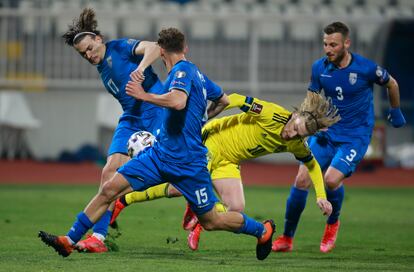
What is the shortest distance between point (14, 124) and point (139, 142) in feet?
44.3

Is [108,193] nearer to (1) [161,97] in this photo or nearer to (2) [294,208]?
(1) [161,97]

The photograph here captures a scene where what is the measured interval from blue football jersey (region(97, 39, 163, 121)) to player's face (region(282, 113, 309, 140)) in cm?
129

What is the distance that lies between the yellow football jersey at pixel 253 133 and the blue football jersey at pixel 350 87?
44.9 inches

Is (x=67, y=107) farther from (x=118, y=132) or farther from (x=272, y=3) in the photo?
(x=118, y=132)

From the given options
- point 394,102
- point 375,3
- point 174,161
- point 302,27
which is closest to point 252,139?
point 174,161

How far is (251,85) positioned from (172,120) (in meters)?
14.9

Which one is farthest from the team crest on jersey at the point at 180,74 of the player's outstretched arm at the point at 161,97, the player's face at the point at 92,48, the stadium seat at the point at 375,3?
the stadium seat at the point at 375,3

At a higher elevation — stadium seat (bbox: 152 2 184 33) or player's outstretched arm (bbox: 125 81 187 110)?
player's outstretched arm (bbox: 125 81 187 110)

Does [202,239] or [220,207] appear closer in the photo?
[220,207]

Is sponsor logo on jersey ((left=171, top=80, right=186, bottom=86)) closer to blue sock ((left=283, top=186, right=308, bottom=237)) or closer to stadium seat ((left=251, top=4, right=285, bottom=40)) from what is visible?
blue sock ((left=283, top=186, right=308, bottom=237))

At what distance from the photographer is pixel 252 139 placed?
963 centimetres

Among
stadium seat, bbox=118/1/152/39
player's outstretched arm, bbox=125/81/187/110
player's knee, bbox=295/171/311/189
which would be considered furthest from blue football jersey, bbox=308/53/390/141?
stadium seat, bbox=118/1/152/39

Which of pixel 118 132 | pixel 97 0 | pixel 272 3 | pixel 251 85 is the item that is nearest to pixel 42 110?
pixel 97 0

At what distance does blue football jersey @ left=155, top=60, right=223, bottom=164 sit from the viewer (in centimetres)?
823
